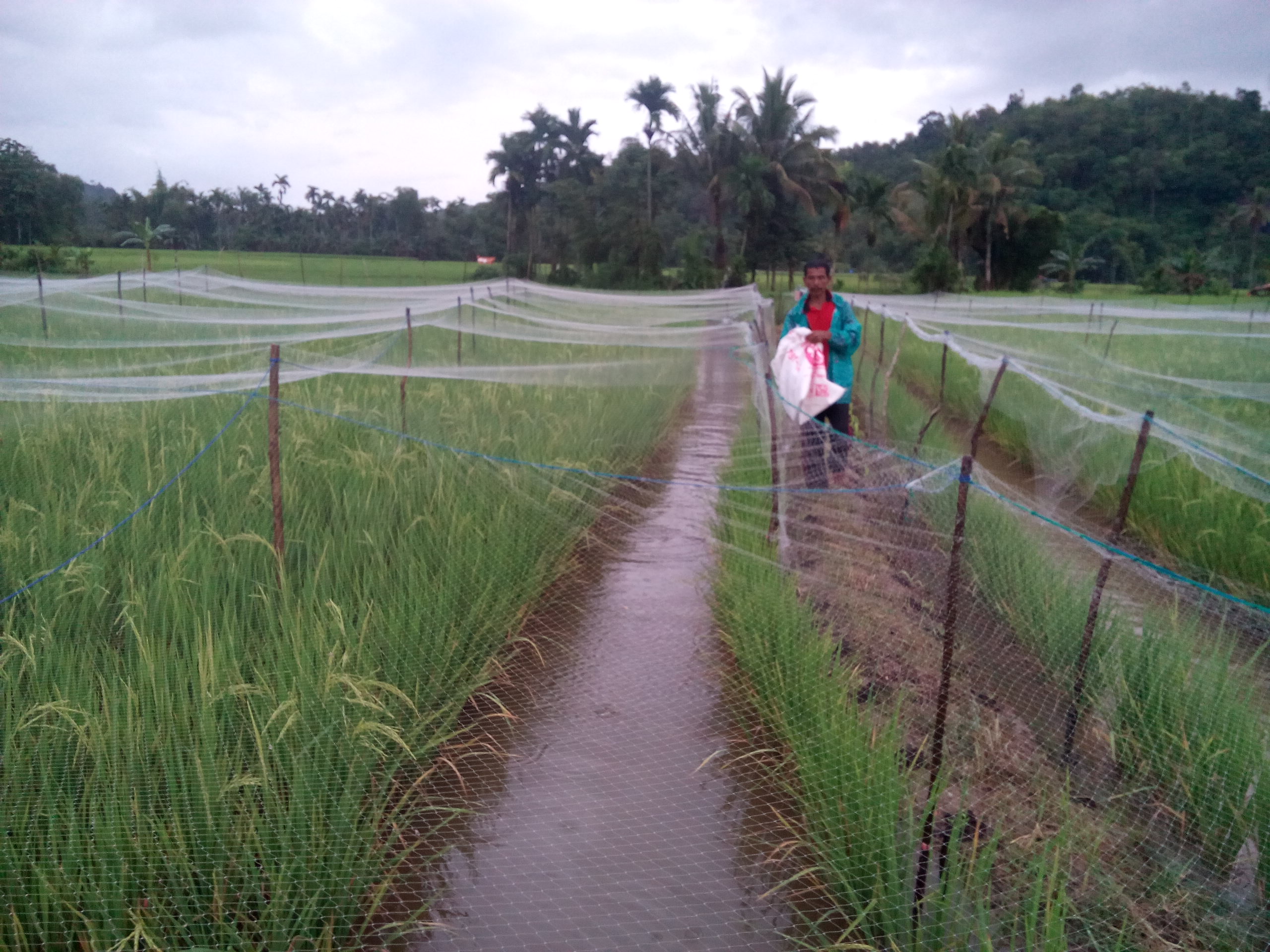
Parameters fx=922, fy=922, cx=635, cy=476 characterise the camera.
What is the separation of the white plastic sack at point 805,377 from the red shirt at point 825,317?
0.03 m

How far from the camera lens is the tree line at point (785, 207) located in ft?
86.4

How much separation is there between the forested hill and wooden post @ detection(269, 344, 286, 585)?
119 feet

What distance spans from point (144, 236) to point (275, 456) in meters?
24.7

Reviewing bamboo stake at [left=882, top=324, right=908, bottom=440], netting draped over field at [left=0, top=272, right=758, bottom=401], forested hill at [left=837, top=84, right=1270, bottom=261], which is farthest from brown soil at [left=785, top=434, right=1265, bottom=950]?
forested hill at [left=837, top=84, right=1270, bottom=261]

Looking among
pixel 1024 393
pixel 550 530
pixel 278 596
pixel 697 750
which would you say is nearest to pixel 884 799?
pixel 697 750

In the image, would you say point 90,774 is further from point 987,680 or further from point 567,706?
point 987,680

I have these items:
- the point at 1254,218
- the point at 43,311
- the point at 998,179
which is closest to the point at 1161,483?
the point at 43,311

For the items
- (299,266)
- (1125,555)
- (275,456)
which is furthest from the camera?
(299,266)

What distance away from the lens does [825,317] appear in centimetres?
447

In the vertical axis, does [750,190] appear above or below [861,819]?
above

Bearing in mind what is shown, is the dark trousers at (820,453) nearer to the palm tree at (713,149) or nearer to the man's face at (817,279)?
the man's face at (817,279)

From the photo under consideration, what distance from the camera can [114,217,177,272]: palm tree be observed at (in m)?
23.3

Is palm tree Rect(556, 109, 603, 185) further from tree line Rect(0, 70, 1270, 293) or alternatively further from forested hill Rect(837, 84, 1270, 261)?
forested hill Rect(837, 84, 1270, 261)

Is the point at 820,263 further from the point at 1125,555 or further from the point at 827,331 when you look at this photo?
the point at 1125,555
